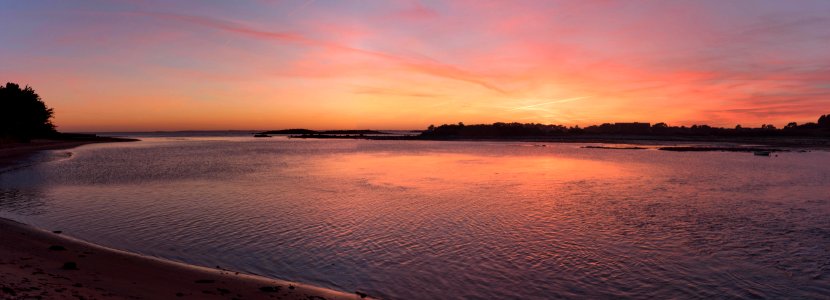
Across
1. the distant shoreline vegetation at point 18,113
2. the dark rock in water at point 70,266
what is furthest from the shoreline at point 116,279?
the distant shoreline vegetation at point 18,113

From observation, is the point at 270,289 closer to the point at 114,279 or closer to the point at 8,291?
the point at 114,279

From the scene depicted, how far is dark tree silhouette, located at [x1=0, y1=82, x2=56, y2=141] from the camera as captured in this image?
261ft

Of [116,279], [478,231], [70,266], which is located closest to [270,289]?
[116,279]

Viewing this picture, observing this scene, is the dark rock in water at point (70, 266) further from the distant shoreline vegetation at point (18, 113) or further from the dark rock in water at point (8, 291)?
the distant shoreline vegetation at point (18, 113)

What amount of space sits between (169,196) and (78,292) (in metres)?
17.2

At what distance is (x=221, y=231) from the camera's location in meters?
16.4

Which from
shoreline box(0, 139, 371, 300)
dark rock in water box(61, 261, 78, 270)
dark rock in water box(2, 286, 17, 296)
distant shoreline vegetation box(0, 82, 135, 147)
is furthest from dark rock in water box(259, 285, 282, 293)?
distant shoreline vegetation box(0, 82, 135, 147)

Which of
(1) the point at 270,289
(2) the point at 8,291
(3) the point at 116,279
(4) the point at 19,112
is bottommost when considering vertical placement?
(1) the point at 270,289

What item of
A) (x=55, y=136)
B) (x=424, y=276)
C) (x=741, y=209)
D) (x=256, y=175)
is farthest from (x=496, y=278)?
(x=55, y=136)

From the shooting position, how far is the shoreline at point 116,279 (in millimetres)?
9102

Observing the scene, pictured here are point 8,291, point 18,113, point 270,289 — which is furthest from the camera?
point 18,113

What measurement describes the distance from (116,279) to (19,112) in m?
97.5

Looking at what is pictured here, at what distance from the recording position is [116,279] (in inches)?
406

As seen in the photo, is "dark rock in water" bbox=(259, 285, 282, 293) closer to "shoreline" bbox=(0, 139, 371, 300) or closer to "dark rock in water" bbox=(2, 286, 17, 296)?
"shoreline" bbox=(0, 139, 371, 300)
